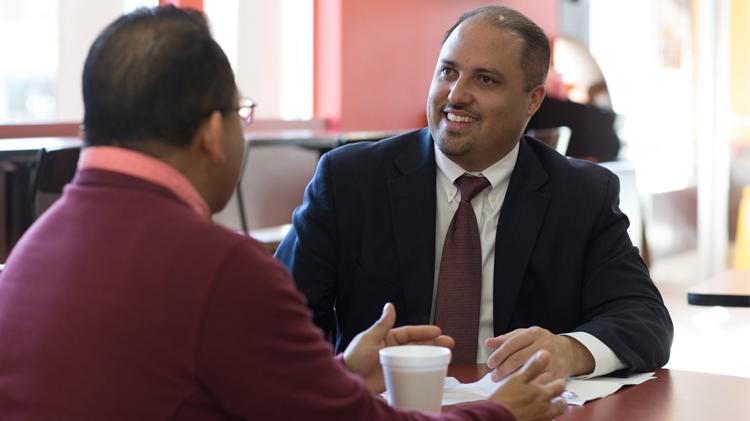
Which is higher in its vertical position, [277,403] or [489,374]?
[277,403]

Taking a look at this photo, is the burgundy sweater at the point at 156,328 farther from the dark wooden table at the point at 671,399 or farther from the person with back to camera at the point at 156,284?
the dark wooden table at the point at 671,399

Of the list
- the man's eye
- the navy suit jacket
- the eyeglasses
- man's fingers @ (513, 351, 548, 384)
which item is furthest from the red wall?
man's fingers @ (513, 351, 548, 384)

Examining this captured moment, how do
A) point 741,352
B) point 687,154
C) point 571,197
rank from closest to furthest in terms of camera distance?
point 571,197 < point 741,352 < point 687,154

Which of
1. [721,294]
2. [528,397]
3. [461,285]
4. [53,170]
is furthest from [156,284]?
[53,170]

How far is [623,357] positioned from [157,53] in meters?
0.96

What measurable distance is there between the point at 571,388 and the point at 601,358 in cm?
11

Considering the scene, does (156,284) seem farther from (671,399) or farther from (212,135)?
(671,399)

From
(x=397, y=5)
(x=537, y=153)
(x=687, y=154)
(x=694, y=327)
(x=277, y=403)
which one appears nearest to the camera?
(x=277, y=403)

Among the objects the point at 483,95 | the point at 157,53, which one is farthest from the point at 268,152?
the point at 157,53

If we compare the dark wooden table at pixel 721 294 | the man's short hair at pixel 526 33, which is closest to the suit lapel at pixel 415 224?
the man's short hair at pixel 526 33

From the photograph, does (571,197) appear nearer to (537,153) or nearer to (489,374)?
(537,153)

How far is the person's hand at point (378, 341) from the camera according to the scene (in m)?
1.48

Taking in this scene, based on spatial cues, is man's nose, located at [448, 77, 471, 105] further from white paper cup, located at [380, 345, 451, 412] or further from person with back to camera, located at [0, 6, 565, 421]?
person with back to camera, located at [0, 6, 565, 421]

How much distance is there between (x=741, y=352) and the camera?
5250mm
